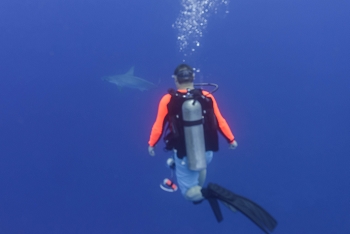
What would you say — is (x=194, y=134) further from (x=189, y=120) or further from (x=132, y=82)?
(x=132, y=82)

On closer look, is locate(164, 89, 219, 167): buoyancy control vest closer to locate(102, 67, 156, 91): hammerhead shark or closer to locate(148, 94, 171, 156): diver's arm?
locate(148, 94, 171, 156): diver's arm

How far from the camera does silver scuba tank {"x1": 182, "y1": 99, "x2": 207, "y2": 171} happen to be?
378 centimetres

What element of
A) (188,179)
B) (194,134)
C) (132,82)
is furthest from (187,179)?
(132,82)

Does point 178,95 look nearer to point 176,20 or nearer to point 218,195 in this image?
point 218,195

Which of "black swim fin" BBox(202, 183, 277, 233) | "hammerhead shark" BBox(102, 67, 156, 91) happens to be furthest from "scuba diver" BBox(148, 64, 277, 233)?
"hammerhead shark" BBox(102, 67, 156, 91)

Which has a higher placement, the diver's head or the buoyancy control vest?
the diver's head

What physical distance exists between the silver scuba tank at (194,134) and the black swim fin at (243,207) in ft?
0.96

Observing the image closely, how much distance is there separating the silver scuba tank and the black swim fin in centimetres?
29

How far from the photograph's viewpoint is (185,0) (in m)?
9.87

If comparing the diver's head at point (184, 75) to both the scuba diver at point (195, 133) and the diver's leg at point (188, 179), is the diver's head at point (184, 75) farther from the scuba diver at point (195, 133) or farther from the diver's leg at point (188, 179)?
the diver's leg at point (188, 179)

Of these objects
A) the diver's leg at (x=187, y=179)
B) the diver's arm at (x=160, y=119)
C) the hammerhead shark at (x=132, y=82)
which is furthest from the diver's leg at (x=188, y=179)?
the hammerhead shark at (x=132, y=82)

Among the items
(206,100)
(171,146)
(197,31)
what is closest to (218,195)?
(171,146)

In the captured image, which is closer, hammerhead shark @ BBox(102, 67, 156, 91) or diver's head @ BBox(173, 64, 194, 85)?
diver's head @ BBox(173, 64, 194, 85)

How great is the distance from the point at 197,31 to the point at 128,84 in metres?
2.87
